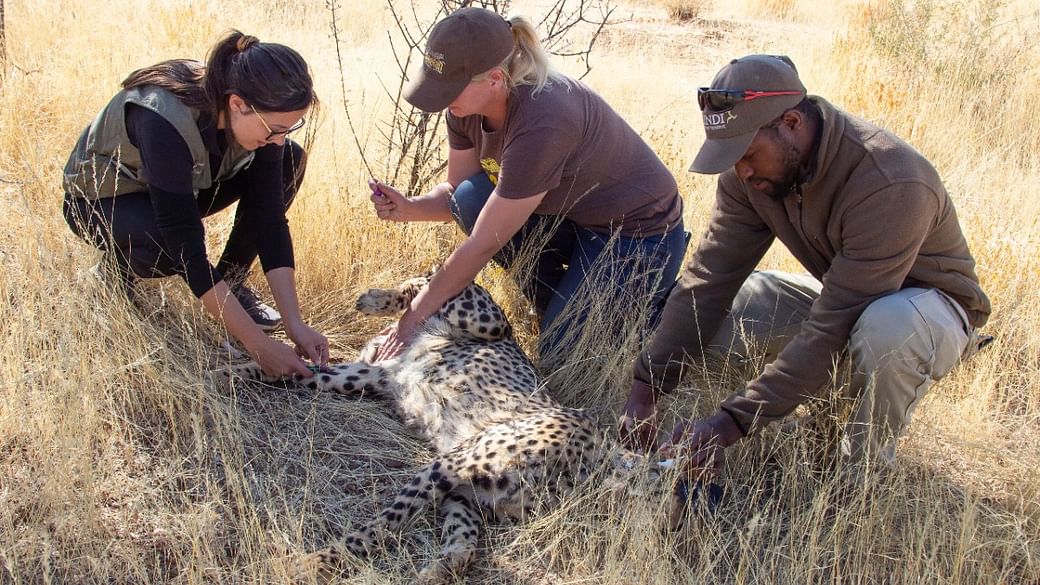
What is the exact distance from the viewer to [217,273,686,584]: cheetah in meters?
3.34

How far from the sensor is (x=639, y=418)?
381 cm

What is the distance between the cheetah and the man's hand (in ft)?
0.35

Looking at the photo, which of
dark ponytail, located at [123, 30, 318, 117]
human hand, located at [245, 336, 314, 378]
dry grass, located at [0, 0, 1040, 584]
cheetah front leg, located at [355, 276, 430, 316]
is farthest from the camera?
cheetah front leg, located at [355, 276, 430, 316]

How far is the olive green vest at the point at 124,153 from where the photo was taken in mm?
3707

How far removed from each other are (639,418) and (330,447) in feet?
4.13

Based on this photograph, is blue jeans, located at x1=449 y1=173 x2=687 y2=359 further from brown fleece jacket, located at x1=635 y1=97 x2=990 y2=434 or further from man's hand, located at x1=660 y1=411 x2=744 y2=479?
man's hand, located at x1=660 y1=411 x2=744 y2=479

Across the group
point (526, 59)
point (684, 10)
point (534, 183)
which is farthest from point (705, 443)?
point (684, 10)

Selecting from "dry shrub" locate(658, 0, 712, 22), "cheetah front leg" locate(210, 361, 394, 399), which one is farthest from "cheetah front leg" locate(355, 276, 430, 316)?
"dry shrub" locate(658, 0, 712, 22)

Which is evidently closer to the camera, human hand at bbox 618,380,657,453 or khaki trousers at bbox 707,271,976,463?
khaki trousers at bbox 707,271,976,463

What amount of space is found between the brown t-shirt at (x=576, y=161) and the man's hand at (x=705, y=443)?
1.33 metres

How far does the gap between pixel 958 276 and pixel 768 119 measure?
3.50ft

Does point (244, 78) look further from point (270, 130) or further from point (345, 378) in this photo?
point (345, 378)

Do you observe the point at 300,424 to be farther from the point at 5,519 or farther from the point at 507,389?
the point at 5,519

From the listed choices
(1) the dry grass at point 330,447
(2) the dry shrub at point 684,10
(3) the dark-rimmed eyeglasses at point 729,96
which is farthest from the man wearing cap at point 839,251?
(2) the dry shrub at point 684,10
